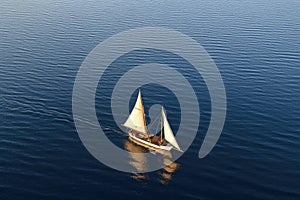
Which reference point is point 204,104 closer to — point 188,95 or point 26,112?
point 188,95

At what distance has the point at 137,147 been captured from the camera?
3602 inches

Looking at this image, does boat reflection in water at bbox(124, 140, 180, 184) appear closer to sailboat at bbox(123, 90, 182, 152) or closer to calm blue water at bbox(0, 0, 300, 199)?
calm blue water at bbox(0, 0, 300, 199)

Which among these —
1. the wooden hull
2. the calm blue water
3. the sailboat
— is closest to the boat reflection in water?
the calm blue water

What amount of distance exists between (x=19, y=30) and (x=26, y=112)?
87982mm

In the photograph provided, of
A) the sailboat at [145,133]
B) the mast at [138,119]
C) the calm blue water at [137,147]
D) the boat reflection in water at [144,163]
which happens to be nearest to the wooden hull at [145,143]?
the sailboat at [145,133]

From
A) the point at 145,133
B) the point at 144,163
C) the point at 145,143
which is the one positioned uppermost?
the point at 145,133

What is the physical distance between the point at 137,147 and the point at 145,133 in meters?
4.77

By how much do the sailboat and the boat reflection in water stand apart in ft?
4.15

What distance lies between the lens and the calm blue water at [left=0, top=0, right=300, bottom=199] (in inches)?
2997

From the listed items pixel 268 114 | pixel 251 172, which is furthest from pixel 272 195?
pixel 268 114

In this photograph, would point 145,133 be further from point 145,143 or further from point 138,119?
point 145,143

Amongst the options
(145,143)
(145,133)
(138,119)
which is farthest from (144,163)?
(138,119)

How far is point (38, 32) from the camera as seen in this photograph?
176 m

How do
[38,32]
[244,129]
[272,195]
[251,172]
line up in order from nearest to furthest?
[272,195]
[251,172]
[244,129]
[38,32]
